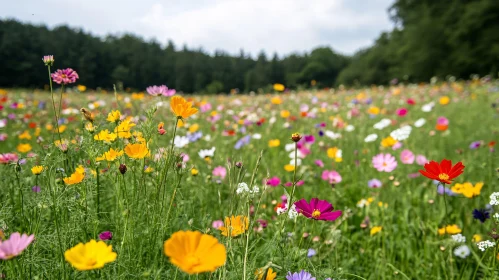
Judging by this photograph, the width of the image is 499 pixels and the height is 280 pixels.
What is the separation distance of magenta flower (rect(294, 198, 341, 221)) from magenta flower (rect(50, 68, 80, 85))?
72cm

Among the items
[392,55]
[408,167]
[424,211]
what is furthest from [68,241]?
[392,55]

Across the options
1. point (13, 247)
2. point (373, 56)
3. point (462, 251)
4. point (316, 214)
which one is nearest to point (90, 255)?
point (13, 247)

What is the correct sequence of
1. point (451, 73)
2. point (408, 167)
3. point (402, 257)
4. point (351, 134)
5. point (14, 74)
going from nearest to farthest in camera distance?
point (402, 257)
point (408, 167)
point (351, 134)
point (14, 74)
point (451, 73)

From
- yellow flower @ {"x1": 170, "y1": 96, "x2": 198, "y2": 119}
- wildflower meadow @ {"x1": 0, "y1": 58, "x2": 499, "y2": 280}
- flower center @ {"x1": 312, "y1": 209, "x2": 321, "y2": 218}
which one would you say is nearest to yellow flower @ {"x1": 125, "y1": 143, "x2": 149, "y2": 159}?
wildflower meadow @ {"x1": 0, "y1": 58, "x2": 499, "y2": 280}

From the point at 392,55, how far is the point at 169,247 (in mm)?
24890

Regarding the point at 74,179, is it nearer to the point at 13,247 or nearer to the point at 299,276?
the point at 13,247

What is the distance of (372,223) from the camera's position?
5.11ft

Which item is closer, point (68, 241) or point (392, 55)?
point (68, 241)

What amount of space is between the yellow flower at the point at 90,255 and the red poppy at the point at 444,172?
659 mm

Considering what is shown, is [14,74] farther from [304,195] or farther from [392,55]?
[392,55]

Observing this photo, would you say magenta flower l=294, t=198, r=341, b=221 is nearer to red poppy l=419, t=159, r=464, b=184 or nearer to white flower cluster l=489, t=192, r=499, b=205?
red poppy l=419, t=159, r=464, b=184

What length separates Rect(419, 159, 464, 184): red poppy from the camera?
2.68ft

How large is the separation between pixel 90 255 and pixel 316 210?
1.54ft

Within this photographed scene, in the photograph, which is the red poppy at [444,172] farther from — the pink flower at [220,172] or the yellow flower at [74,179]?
the pink flower at [220,172]
